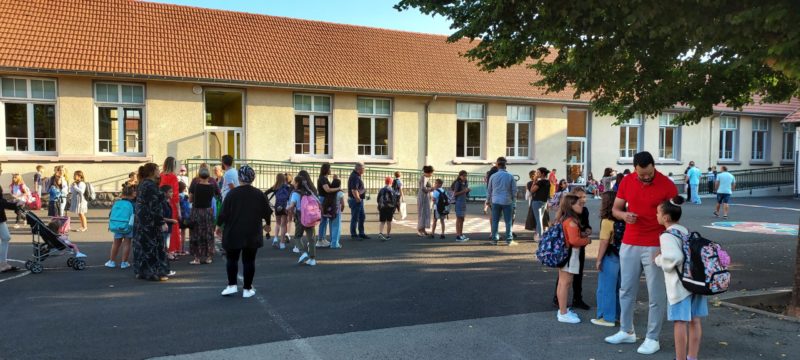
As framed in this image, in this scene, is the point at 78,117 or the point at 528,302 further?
the point at 78,117

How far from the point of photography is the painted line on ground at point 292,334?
5238 mm

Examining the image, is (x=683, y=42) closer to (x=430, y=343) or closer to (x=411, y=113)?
(x=430, y=343)

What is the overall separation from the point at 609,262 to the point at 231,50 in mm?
19453

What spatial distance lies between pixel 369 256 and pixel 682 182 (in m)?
24.7

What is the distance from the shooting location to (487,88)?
2569 cm

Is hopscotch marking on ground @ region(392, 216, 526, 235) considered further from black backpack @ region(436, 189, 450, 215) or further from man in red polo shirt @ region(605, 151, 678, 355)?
man in red polo shirt @ region(605, 151, 678, 355)

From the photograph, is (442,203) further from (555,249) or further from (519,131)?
(519,131)

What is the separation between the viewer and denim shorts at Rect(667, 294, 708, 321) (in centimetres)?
489

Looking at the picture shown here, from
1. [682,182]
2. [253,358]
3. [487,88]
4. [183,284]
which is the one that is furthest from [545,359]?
[682,182]

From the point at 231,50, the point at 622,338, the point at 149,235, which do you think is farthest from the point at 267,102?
the point at 622,338

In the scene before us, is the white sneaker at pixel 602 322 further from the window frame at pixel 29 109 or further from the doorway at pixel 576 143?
the doorway at pixel 576 143

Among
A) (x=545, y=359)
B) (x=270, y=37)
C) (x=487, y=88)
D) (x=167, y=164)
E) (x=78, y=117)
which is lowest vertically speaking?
(x=545, y=359)

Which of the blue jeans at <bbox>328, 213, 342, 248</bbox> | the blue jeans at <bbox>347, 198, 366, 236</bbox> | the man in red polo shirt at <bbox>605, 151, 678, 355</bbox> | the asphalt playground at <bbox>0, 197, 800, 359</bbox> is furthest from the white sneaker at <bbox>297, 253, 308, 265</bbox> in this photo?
the man in red polo shirt at <bbox>605, 151, 678, 355</bbox>

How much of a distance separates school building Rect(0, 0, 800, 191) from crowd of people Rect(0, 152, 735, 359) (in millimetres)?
4717
